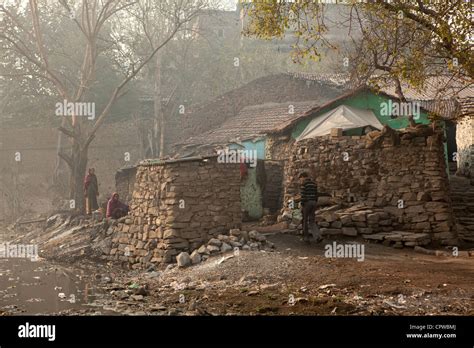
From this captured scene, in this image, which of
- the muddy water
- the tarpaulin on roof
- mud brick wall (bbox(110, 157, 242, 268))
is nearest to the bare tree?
the tarpaulin on roof

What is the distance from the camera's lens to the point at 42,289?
1101 cm

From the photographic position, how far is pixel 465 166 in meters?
20.1

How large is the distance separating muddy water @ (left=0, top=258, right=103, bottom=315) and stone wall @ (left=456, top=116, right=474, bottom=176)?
529 inches

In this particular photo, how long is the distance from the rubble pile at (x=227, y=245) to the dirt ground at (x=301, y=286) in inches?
11.0

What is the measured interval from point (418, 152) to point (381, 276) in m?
4.79

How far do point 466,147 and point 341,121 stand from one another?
530cm

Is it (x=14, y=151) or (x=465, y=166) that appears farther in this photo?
(x=14, y=151)

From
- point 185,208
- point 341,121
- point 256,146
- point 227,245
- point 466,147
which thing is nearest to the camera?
point 227,245

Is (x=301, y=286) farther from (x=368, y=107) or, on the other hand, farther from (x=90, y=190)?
(x=368, y=107)

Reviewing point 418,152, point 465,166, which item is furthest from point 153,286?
point 465,166

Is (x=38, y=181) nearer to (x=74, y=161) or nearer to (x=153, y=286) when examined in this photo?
(x=74, y=161)

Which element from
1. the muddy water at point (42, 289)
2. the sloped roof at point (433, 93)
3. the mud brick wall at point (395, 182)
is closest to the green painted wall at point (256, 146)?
the sloped roof at point (433, 93)

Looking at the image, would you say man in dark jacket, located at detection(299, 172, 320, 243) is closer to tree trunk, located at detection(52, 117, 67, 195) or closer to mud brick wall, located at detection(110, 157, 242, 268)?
mud brick wall, located at detection(110, 157, 242, 268)

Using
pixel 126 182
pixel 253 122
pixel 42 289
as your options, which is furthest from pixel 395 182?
pixel 253 122
